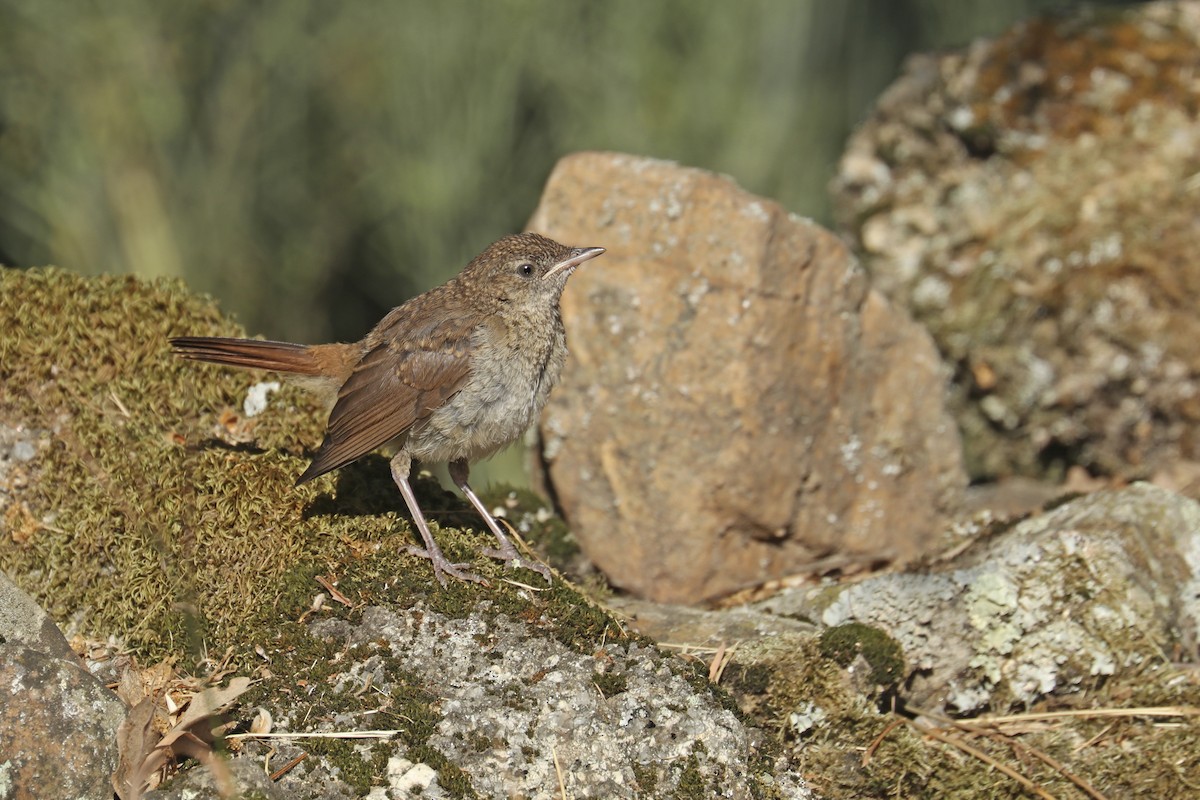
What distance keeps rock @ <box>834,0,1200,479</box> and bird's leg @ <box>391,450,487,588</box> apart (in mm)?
2848

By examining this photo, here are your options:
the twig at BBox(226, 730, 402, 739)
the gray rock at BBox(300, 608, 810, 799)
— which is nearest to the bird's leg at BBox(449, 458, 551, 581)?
the gray rock at BBox(300, 608, 810, 799)

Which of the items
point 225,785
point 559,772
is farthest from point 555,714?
point 225,785

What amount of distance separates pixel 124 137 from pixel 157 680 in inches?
213

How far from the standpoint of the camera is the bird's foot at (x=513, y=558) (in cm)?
357

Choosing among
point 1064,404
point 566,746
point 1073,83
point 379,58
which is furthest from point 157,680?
point 379,58

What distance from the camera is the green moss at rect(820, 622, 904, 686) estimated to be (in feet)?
11.3

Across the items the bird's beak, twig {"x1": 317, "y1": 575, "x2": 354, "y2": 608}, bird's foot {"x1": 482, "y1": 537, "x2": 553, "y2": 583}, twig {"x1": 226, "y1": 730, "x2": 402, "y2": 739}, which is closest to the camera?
twig {"x1": 226, "y1": 730, "x2": 402, "y2": 739}

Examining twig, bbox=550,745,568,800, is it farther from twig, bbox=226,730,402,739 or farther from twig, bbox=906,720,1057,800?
twig, bbox=906,720,1057,800

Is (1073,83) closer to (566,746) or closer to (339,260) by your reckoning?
(566,746)

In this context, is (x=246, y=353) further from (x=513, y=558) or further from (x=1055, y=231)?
(x=1055, y=231)

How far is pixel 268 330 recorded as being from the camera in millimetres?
8273

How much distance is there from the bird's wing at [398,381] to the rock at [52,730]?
1.00 metres

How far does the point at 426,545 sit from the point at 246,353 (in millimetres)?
924

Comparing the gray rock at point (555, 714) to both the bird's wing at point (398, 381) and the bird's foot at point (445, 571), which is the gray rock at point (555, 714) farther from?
the bird's wing at point (398, 381)
